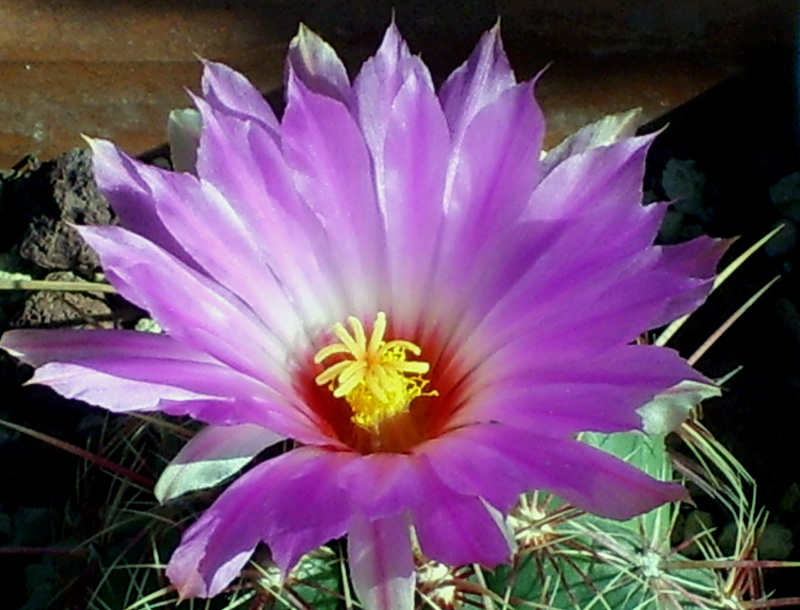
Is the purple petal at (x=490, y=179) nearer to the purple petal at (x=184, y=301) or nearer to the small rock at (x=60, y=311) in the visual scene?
the purple petal at (x=184, y=301)

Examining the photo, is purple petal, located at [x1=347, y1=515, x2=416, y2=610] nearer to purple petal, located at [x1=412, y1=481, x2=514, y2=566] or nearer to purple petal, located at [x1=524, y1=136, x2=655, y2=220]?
purple petal, located at [x1=412, y1=481, x2=514, y2=566]

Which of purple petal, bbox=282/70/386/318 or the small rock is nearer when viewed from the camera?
purple petal, bbox=282/70/386/318

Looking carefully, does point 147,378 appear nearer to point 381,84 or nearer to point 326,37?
point 381,84

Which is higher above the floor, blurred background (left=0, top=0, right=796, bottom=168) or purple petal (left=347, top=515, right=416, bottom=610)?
blurred background (left=0, top=0, right=796, bottom=168)

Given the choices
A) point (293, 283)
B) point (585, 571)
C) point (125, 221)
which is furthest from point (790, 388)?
point (125, 221)

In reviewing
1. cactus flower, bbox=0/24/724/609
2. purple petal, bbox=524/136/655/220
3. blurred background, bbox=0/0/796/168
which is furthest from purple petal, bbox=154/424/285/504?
blurred background, bbox=0/0/796/168

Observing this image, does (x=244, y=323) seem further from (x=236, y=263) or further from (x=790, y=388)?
(x=790, y=388)

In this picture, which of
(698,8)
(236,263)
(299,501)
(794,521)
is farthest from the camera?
(698,8)
